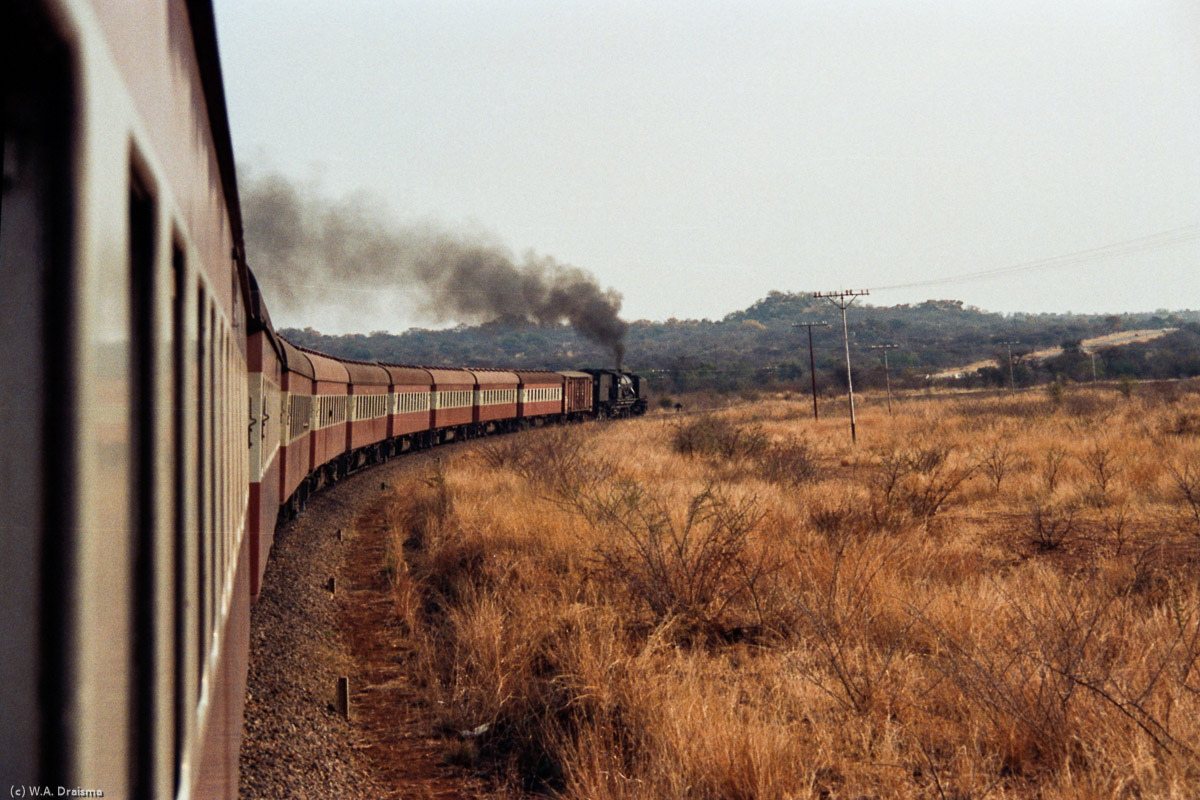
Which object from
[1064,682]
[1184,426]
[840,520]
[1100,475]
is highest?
[1184,426]

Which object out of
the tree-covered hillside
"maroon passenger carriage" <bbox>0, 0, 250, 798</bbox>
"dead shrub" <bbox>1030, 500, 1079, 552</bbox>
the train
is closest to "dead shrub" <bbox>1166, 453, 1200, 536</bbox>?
"dead shrub" <bbox>1030, 500, 1079, 552</bbox>

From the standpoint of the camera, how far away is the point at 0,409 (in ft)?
2.75

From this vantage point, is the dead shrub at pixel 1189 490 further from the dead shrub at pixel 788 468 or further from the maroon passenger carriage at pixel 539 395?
the maroon passenger carriage at pixel 539 395

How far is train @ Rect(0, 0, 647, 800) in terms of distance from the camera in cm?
85

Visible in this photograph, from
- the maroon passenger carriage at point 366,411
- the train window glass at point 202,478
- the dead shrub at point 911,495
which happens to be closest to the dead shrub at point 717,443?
the dead shrub at point 911,495

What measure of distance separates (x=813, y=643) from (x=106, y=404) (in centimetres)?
622

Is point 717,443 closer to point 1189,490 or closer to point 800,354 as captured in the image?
point 1189,490

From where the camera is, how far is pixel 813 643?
21.6ft

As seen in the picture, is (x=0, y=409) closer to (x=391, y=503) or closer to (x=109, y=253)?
(x=109, y=253)

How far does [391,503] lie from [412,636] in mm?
7603

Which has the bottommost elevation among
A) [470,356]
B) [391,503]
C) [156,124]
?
[391,503]

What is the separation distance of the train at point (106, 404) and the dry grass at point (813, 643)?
11.0 ft

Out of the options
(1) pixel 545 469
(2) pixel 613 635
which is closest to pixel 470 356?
(1) pixel 545 469

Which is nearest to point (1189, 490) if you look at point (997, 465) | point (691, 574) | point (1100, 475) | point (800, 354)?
point (1100, 475)
